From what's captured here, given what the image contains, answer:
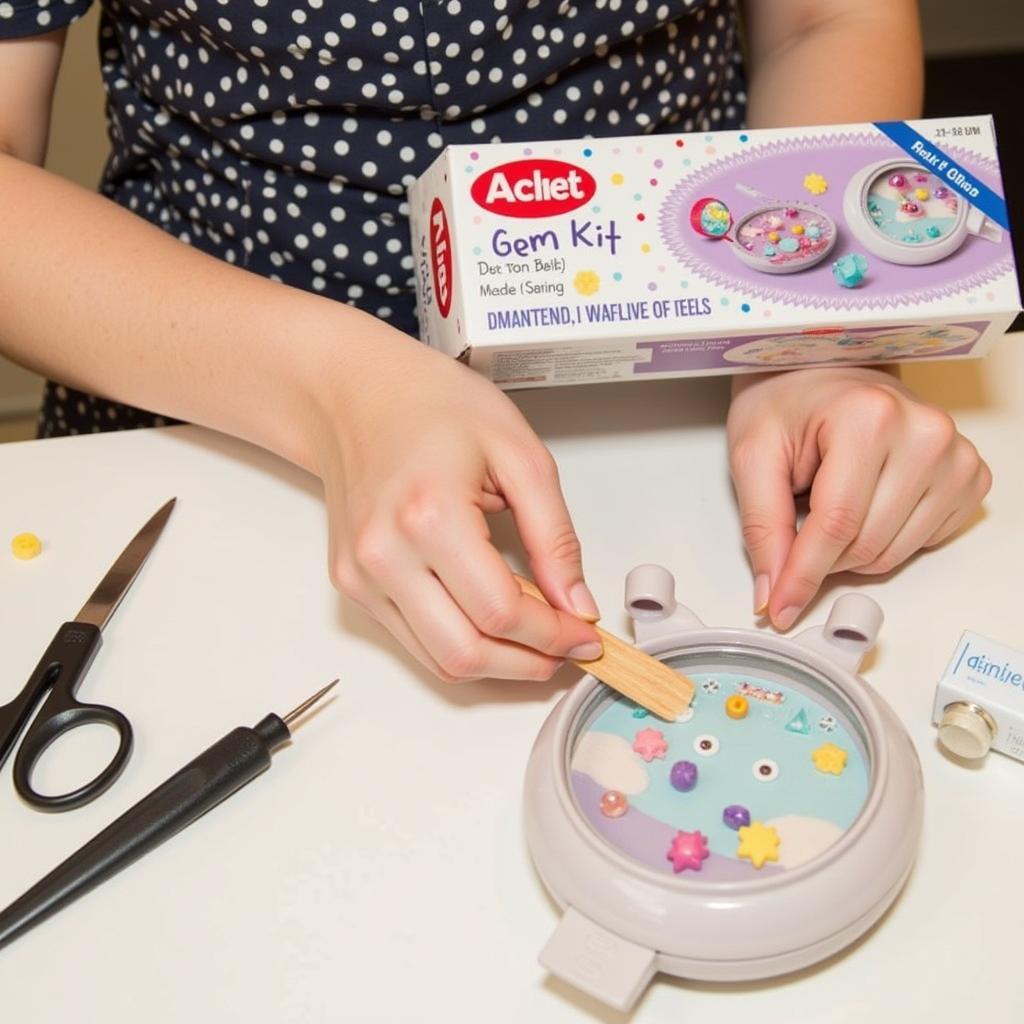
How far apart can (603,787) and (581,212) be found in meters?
0.26

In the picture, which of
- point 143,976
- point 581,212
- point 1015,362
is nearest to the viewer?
point 143,976

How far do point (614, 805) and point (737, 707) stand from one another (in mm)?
68

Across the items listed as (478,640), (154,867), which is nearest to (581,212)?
(478,640)

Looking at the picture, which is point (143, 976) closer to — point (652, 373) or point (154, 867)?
point (154, 867)

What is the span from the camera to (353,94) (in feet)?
2.19

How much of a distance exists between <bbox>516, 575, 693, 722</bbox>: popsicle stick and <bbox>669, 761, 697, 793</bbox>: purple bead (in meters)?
0.03

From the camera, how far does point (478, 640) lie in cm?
49

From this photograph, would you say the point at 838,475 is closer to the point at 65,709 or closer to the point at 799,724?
the point at 799,724

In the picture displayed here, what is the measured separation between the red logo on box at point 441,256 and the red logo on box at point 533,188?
3 centimetres

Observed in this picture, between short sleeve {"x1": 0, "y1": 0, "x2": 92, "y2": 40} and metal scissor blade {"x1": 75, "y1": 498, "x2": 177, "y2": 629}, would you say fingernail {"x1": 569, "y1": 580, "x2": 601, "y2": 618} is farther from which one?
short sleeve {"x1": 0, "y1": 0, "x2": 92, "y2": 40}

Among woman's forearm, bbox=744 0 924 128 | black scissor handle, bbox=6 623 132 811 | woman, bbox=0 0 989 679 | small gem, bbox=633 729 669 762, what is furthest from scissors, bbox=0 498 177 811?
woman's forearm, bbox=744 0 924 128

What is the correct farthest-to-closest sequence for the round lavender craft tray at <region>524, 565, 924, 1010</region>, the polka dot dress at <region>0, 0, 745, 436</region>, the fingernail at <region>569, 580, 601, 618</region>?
the polka dot dress at <region>0, 0, 745, 436</region> → the fingernail at <region>569, 580, 601, 618</region> → the round lavender craft tray at <region>524, 565, 924, 1010</region>

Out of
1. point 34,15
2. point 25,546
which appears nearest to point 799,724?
point 25,546

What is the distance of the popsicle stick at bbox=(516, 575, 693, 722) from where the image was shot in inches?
18.8
